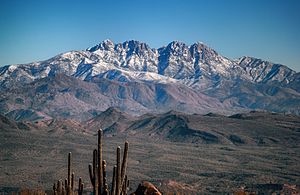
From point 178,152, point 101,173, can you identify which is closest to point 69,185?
point 101,173

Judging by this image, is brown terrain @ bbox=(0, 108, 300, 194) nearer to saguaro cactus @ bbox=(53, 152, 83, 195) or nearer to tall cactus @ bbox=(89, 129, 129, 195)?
saguaro cactus @ bbox=(53, 152, 83, 195)

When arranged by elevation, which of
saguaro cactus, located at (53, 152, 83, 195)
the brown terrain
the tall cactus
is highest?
the tall cactus

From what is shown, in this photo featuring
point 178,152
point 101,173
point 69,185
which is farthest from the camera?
point 178,152

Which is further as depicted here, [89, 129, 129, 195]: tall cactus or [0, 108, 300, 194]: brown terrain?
[0, 108, 300, 194]: brown terrain

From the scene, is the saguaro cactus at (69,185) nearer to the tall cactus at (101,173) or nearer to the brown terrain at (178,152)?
the tall cactus at (101,173)

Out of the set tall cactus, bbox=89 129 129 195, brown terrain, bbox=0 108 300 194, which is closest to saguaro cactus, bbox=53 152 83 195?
tall cactus, bbox=89 129 129 195

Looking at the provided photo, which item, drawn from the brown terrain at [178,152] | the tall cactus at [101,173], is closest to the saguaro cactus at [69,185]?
the tall cactus at [101,173]

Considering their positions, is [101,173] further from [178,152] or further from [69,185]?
[178,152]

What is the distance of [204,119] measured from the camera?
14475 centimetres

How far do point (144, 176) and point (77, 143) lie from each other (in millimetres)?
39034

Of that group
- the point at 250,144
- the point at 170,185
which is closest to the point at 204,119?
the point at 250,144

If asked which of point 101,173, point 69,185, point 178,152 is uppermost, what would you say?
point 101,173

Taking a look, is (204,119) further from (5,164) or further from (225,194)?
(225,194)

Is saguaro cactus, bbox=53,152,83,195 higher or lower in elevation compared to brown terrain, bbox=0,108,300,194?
higher
